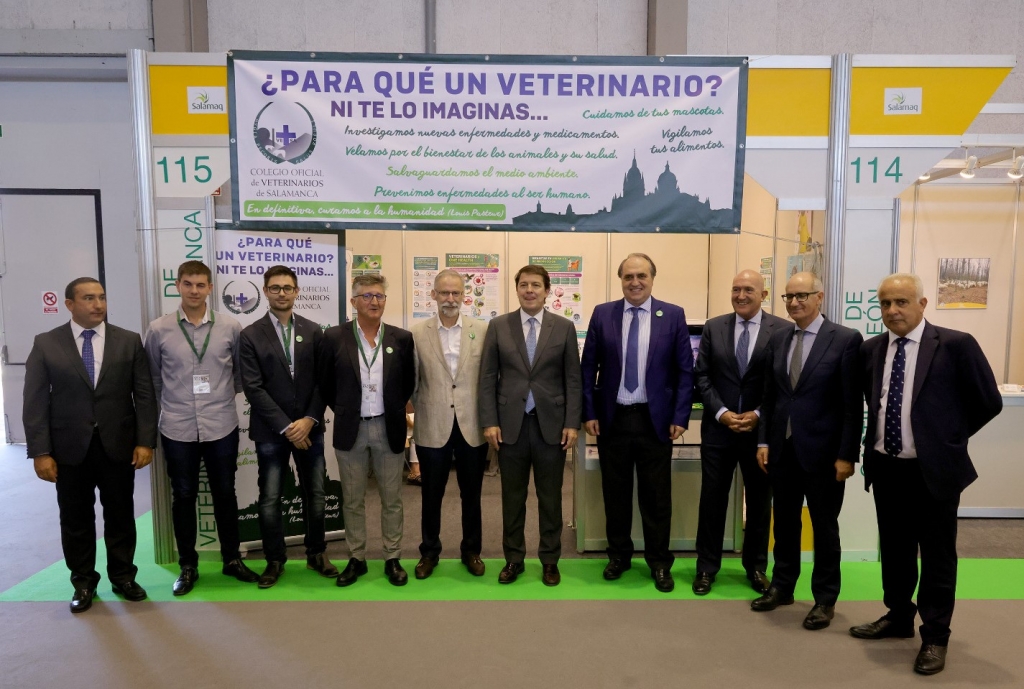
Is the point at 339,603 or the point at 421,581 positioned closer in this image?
the point at 339,603

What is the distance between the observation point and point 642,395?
332 cm

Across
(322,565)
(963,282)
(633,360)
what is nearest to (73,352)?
(322,565)

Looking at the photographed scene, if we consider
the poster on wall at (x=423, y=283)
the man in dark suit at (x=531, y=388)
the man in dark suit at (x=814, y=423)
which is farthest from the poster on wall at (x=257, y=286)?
the man in dark suit at (x=814, y=423)

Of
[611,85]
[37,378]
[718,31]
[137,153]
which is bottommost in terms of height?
[37,378]

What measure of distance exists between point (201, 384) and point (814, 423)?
298cm

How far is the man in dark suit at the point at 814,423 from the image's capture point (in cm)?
289

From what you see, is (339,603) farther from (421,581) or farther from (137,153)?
(137,153)

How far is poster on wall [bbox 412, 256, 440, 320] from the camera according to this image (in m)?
6.20

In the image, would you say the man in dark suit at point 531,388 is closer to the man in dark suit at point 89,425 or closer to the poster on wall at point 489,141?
the poster on wall at point 489,141

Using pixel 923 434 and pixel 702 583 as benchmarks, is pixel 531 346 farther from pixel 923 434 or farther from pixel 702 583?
pixel 923 434

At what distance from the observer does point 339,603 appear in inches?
126

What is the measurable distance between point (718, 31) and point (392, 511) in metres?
5.46

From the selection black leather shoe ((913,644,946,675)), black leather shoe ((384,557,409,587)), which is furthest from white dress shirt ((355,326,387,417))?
black leather shoe ((913,644,946,675))

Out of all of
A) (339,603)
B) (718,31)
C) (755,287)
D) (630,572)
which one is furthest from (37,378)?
(718,31)
